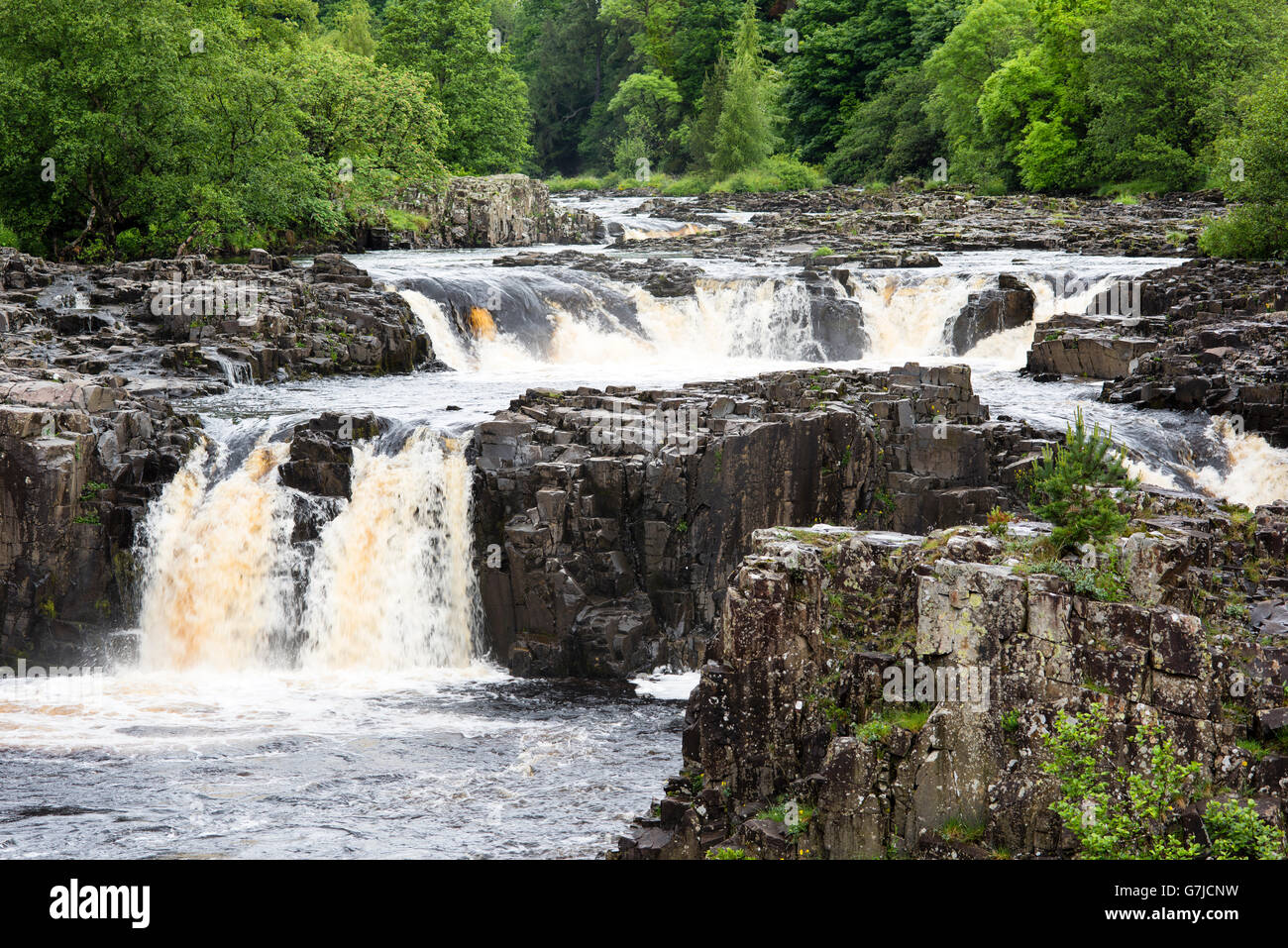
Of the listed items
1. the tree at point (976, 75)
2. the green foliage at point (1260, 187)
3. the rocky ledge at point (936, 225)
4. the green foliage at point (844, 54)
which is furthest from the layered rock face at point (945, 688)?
the green foliage at point (844, 54)

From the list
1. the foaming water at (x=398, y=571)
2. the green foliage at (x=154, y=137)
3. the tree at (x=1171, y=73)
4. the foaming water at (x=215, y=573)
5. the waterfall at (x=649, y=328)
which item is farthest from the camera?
the tree at (x=1171, y=73)

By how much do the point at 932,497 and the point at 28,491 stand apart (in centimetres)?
1993

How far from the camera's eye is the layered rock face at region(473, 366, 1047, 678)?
28422 mm

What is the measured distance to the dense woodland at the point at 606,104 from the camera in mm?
49156

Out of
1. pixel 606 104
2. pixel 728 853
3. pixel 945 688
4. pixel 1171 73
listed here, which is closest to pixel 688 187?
pixel 606 104

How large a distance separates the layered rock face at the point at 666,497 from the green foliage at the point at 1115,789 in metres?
13.8

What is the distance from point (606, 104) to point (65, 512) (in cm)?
10150

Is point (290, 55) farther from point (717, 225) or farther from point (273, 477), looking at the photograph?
point (273, 477)

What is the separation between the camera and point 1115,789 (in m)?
15.0

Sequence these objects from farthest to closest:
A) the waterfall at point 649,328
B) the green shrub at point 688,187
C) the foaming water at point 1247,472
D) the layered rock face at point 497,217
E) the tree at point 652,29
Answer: the tree at point 652,29, the green shrub at point 688,187, the layered rock face at point 497,217, the waterfall at point 649,328, the foaming water at point 1247,472

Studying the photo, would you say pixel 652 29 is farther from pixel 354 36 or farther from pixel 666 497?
pixel 666 497

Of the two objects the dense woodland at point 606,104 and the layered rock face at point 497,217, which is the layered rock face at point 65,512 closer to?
the dense woodland at point 606,104

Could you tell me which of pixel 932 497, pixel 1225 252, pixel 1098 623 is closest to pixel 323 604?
pixel 932 497

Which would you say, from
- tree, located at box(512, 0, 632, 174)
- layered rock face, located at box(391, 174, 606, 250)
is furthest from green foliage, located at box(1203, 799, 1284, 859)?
tree, located at box(512, 0, 632, 174)
